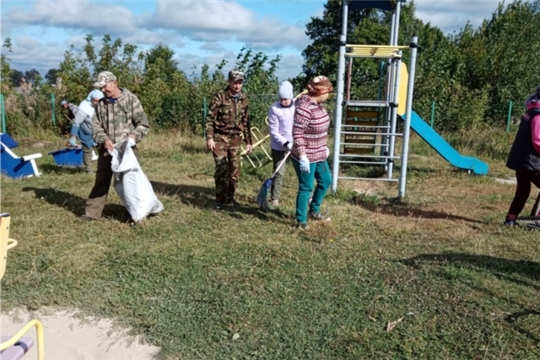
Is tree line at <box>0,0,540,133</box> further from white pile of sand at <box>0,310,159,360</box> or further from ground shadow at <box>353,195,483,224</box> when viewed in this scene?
white pile of sand at <box>0,310,159,360</box>

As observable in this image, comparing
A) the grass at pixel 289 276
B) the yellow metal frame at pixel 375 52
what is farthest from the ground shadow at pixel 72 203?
the yellow metal frame at pixel 375 52

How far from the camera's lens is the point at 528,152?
495cm

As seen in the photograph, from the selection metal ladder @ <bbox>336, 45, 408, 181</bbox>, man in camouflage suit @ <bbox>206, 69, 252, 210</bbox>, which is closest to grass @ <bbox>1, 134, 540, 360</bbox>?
man in camouflage suit @ <bbox>206, 69, 252, 210</bbox>

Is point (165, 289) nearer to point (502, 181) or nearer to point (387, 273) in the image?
point (387, 273)

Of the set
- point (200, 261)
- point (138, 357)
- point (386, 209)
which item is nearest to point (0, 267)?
point (138, 357)

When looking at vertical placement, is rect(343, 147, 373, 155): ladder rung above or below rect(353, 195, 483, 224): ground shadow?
above

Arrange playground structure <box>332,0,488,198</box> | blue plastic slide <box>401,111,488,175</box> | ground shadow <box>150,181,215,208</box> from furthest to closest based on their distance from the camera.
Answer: blue plastic slide <box>401,111,488,175</box> → playground structure <box>332,0,488,198</box> → ground shadow <box>150,181,215,208</box>

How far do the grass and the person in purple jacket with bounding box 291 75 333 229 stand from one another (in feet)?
1.81

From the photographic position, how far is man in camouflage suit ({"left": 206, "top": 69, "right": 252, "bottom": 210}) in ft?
18.4

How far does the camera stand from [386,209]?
6.19m

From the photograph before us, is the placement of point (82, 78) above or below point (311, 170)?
above

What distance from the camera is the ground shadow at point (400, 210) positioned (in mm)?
5850

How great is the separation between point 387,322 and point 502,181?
608 centimetres

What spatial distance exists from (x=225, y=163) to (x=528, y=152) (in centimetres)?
328
